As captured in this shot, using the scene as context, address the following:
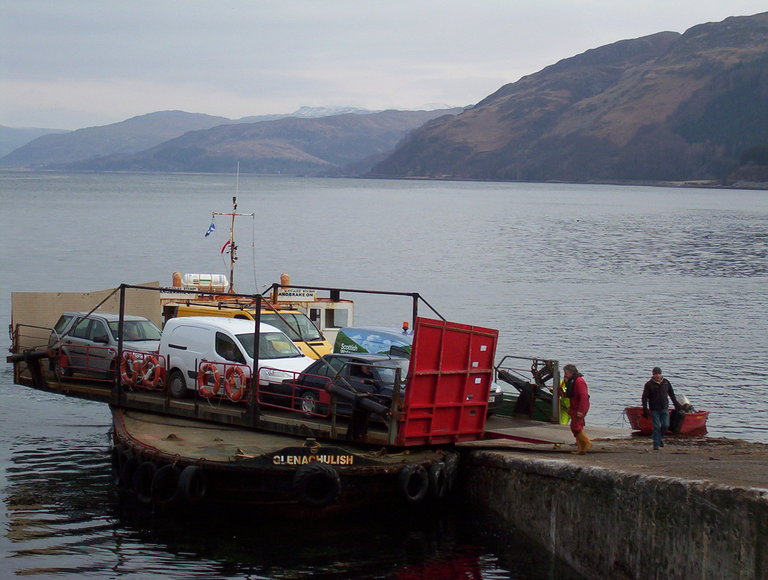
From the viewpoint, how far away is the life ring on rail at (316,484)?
1791cm

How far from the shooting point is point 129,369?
2342cm

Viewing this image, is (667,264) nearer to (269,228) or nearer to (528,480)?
(269,228)

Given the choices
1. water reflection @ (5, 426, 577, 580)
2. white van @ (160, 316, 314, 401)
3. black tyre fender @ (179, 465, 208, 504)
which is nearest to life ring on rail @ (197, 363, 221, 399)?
white van @ (160, 316, 314, 401)

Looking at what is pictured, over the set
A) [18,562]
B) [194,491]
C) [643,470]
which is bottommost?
[18,562]

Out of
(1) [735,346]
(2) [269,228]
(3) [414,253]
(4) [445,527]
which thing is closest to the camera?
(4) [445,527]

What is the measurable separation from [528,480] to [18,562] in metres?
8.65

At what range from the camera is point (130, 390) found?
2344cm

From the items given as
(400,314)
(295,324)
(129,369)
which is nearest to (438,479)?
(129,369)

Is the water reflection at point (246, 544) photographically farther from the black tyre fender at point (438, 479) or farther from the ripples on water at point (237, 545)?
the black tyre fender at point (438, 479)

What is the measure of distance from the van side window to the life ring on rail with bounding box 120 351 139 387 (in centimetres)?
205

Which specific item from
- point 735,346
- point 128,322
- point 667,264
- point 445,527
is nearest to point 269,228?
point 667,264

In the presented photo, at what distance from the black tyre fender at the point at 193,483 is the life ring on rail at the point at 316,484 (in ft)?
5.40

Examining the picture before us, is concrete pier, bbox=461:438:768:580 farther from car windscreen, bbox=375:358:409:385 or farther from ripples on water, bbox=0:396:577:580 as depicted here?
car windscreen, bbox=375:358:409:385

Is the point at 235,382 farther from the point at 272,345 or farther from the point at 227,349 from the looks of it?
the point at 272,345
